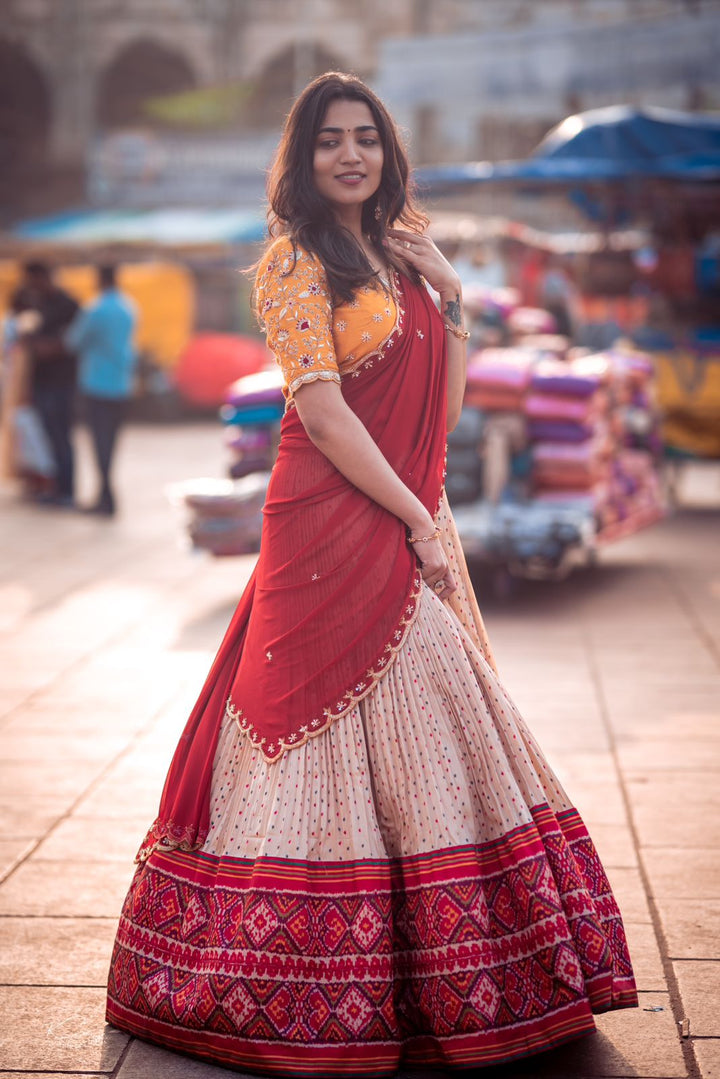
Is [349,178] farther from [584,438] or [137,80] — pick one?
[137,80]

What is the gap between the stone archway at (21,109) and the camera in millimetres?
28500

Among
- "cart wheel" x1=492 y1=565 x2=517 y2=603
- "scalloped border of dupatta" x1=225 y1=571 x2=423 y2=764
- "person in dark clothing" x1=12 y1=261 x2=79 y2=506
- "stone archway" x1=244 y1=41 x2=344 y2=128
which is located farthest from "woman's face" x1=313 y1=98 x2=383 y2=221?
"stone archway" x1=244 y1=41 x2=344 y2=128

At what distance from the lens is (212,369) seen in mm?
18984

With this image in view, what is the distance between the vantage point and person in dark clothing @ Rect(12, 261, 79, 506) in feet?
36.3

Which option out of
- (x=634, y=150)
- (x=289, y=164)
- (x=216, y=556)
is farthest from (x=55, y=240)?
(x=289, y=164)

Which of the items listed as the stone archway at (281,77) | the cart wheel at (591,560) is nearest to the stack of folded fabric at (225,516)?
the cart wheel at (591,560)

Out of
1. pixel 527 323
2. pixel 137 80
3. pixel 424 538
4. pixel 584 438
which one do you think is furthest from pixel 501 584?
pixel 137 80

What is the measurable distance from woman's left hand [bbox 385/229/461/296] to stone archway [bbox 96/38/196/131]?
28.3 metres

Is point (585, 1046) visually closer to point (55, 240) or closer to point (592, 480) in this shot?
point (592, 480)

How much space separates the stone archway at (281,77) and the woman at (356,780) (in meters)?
26.5

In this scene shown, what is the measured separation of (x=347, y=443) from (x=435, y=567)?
1.01ft

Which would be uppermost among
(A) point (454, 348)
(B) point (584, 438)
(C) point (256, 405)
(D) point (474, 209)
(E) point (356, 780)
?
(A) point (454, 348)

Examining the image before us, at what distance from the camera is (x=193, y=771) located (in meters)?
2.75

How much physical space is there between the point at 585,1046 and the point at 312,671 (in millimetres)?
885
